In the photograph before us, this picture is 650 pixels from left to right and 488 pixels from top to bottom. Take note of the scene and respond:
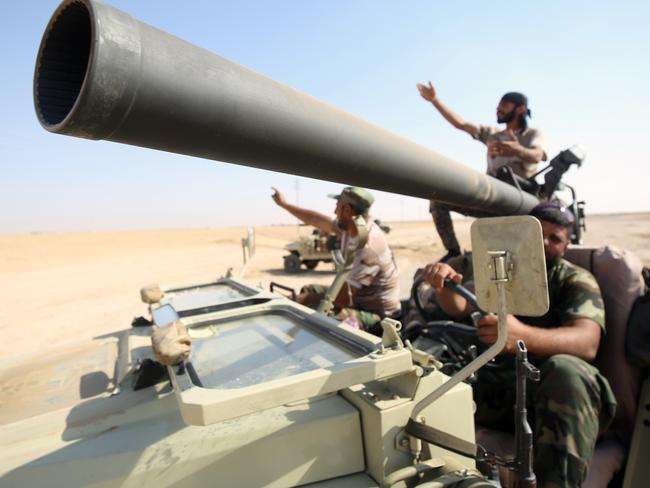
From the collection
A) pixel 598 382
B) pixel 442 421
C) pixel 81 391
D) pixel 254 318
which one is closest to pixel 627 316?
pixel 598 382

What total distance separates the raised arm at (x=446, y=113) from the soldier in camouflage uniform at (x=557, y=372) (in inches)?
65.1

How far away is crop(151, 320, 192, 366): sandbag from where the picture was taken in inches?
58.7

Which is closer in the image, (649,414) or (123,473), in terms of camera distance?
(123,473)

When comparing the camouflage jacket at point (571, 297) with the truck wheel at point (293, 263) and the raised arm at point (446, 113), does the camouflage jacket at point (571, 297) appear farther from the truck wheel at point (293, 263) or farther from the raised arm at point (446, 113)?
the truck wheel at point (293, 263)

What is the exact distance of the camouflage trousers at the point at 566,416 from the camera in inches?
73.2

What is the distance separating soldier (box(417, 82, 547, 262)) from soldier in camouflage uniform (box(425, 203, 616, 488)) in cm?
103

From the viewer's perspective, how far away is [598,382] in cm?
208

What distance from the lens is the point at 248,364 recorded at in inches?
69.8

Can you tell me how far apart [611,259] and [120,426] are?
2.57 m

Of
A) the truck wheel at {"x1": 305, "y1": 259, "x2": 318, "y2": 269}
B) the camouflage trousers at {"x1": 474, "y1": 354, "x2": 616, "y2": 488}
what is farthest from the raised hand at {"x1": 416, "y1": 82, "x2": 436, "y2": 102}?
the truck wheel at {"x1": 305, "y1": 259, "x2": 318, "y2": 269}

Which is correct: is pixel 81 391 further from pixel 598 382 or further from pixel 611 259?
pixel 611 259

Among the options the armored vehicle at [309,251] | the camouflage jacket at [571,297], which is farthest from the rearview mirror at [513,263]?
the armored vehicle at [309,251]

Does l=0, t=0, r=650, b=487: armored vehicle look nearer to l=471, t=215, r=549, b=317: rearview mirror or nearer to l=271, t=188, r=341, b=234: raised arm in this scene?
l=471, t=215, r=549, b=317: rearview mirror

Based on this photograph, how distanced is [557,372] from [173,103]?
1.90 meters
